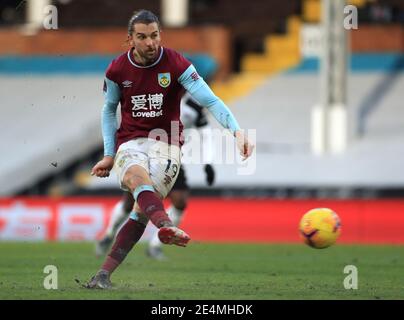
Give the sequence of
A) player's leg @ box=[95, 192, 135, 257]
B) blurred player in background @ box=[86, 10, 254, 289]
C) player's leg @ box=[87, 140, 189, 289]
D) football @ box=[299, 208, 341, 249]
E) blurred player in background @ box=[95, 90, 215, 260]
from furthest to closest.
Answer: blurred player in background @ box=[95, 90, 215, 260], player's leg @ box=[95, 192, 135, 257], football @ box=[299, 208, 341, 249], blurred player in background @ box=[86, 10, 254, 289], player's leg @ box=[87, 140, 189, 289]

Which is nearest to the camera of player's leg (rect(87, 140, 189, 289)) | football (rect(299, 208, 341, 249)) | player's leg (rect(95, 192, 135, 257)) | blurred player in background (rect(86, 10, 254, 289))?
player's leg (rect(87, 140, 189, 289))

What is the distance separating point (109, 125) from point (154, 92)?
0.49 m

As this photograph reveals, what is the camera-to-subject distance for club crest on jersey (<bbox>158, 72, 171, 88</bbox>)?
347 inches

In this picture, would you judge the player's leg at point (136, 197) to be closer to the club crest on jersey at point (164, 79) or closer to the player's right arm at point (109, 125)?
the player's right arm at point (109, 125)

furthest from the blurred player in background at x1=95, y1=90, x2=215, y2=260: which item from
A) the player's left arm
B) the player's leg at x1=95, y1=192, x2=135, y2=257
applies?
the player's left arm

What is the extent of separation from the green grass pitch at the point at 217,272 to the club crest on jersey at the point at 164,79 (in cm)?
164

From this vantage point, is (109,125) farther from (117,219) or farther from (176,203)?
(176,203)

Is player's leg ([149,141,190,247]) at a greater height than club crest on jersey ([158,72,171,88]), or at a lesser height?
lesser

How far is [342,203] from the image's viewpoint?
18562 millimetres

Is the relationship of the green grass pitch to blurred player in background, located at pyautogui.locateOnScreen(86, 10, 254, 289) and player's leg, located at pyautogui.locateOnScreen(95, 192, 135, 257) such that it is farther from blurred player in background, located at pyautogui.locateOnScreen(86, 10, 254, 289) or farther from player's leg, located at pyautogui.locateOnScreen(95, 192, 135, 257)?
blurred player in background, located at pyautogui.locateOnScreen(86, 10, 254, 289)

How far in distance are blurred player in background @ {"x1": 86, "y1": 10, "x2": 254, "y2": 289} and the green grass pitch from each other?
0.67 meters

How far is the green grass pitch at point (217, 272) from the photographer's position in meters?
8.76

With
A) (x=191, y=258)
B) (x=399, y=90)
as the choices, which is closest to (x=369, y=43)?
(x=399, y=90)
